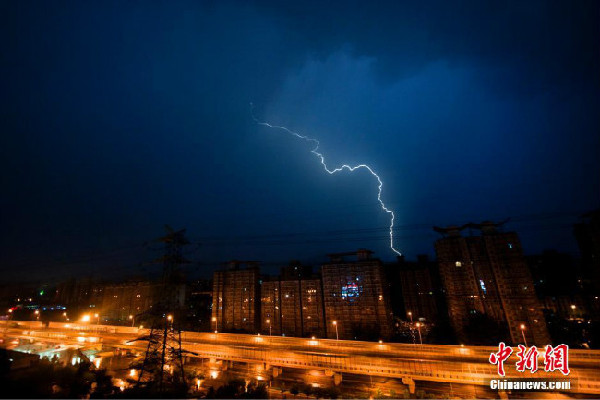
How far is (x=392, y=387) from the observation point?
3366 cm

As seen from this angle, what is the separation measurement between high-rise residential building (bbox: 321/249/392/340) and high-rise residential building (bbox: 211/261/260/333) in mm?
21626

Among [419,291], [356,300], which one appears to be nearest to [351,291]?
[356,300]

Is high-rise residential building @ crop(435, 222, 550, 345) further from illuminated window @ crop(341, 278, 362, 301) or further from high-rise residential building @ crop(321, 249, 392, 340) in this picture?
illuminated window @ crop(341, 278, 362, 301)

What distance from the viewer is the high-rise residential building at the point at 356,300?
6272 cm

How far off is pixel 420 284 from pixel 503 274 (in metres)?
21.4

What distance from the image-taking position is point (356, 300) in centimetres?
6619

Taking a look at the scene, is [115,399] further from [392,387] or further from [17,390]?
[392,387]

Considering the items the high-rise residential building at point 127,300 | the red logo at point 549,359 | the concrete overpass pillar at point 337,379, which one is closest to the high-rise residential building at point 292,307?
the concrete overpass pillar at point 337,379

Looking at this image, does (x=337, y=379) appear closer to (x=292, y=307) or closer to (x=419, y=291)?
(x=292, y=307)

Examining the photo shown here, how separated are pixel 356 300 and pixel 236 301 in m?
35.0

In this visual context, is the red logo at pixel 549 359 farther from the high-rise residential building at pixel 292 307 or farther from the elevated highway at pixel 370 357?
the high-rise residential building at pixel 292 307

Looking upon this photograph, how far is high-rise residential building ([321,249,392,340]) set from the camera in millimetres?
62719

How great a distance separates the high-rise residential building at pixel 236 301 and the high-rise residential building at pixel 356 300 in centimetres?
2163

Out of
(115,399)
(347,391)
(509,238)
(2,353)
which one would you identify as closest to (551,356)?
(347,391)
